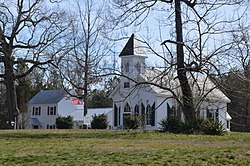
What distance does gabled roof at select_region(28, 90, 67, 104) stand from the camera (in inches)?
2842

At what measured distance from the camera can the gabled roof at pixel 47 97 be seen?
72.2 m

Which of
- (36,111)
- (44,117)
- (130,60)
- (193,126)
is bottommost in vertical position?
(193,126)

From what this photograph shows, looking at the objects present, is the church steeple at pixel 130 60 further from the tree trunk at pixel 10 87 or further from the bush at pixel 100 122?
the tree trunk at pixel 10 87

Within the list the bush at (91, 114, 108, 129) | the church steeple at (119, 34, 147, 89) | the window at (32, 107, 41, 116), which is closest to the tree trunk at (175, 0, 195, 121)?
the church steeple at (119, 34, 147, 89)

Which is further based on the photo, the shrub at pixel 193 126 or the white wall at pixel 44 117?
the white wall at pixel 44 117

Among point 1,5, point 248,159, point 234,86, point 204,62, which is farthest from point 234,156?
point 1,5

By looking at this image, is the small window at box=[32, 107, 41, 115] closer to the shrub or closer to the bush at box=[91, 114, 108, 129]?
the bush at box=[91, 114, 108, 129]

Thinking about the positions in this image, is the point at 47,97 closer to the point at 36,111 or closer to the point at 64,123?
the point at 36,111

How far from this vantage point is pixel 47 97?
73.8m

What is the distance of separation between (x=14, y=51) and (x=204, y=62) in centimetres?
2304

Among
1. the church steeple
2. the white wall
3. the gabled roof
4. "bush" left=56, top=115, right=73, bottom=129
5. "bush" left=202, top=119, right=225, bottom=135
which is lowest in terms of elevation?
"bush" left=202, top=119, right=225, bottom=135

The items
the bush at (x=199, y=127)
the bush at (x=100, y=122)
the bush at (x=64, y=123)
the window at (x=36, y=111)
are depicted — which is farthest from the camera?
the window at (x=36, y=111)

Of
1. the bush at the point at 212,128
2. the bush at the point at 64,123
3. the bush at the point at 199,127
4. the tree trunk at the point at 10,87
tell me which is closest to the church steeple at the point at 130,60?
the bush at the point at 64,123

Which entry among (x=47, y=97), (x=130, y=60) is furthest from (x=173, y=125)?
(x=47, y=97)
